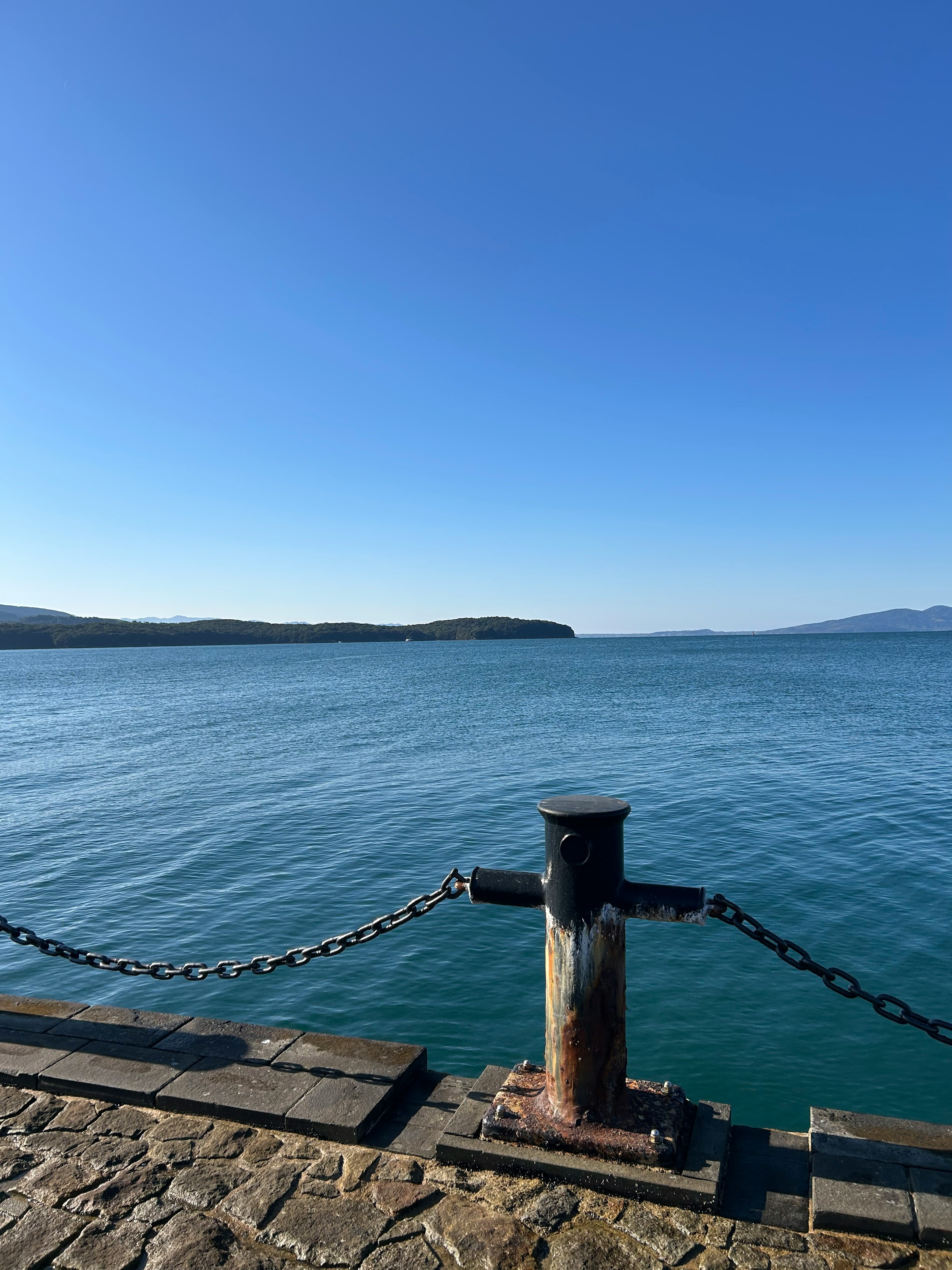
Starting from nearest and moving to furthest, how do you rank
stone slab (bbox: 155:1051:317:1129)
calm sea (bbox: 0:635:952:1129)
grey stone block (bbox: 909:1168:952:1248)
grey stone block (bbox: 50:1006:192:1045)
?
grey stone block (bbox: 909:1168:952:1248) < stone slab (bbox: 155:1051:317:1129) < grey stone block (bbox: 50:1006:192:1045) < calm sea (bbox: 0:635:952:1129)

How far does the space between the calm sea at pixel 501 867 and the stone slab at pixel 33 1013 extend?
13.1 feet

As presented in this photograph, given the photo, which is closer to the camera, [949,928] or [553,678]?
[949,928]

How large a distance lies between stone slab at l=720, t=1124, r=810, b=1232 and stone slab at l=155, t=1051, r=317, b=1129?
2.18m

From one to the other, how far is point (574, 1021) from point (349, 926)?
879 cm

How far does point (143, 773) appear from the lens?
86.5ft

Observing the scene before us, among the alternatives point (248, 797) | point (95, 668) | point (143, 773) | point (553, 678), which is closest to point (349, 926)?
point (248, 797)

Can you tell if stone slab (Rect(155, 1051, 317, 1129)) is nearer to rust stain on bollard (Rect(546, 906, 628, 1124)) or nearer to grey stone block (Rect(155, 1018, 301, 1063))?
grey stone block (Rect(155, 1018, 301, 1063))

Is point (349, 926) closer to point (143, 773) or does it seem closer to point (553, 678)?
point (143, 773)

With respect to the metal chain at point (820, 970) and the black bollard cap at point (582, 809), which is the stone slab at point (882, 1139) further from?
the black bollard cap at point (582, 809)

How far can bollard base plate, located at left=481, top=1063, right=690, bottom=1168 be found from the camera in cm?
370

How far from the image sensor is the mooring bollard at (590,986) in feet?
12.6

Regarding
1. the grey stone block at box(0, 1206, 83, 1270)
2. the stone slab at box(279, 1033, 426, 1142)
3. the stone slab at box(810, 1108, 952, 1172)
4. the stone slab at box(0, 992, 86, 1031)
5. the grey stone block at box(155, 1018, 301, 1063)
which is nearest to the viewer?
the grey stone block at box(0, 1206, 83, 1270)

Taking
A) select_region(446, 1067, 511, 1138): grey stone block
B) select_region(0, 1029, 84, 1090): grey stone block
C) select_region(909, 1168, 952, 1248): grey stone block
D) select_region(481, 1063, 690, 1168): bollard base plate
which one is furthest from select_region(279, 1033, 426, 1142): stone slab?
select_region(909, 1168, 952, 1248): grey stone block

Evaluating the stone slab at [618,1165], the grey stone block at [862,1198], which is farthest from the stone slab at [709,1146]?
the grey stone block at [862,1198]
